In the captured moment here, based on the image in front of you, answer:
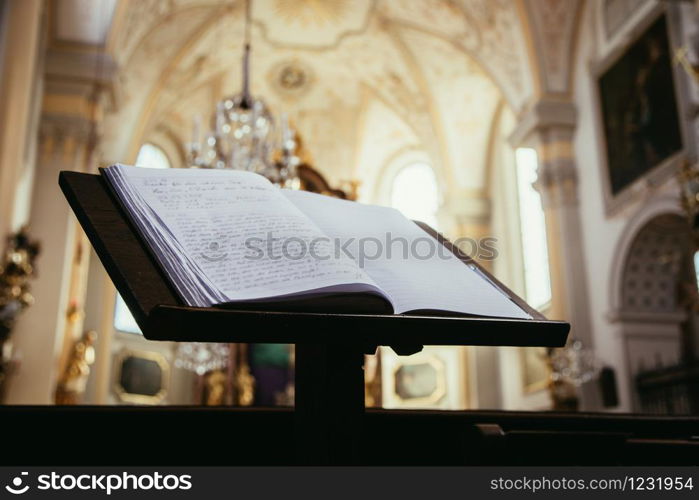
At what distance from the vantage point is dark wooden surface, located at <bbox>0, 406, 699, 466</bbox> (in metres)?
1.54

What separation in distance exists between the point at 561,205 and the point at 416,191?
7.60 metres

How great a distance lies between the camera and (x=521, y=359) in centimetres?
1420

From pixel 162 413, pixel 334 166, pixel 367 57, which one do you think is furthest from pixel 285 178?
pixel 334 166

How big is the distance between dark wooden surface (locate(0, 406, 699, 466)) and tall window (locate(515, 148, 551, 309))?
475 inches

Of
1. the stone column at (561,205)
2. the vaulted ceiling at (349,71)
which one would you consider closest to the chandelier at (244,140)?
the vaulted ceiling at (349,71)

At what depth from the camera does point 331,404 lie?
132 cm

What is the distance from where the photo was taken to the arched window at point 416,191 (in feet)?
59.5

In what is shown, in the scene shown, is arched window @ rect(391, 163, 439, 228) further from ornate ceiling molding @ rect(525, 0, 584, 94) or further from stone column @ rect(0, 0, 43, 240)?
stone column @ rect(0, 0, 43, 240)

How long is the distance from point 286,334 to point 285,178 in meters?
7.40

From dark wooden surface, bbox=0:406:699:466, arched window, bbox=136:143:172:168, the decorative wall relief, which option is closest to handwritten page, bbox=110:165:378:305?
dark wooden surface, bbox=0:406:699:466

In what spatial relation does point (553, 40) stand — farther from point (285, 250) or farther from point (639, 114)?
point (285, 250)

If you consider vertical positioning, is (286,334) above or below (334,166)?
below
